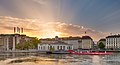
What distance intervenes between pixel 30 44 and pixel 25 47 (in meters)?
5.80

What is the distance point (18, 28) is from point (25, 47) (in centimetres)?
1659

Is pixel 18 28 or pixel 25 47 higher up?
pixel 18 28

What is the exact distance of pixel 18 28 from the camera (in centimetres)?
19212

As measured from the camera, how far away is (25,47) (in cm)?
18425

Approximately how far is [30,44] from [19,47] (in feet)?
26.3

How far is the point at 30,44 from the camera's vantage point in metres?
189

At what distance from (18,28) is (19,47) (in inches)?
569

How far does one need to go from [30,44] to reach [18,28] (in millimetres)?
14904

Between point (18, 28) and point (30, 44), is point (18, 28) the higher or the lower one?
the higher one

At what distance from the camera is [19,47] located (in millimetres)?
187000

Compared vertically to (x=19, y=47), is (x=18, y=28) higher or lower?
higher
